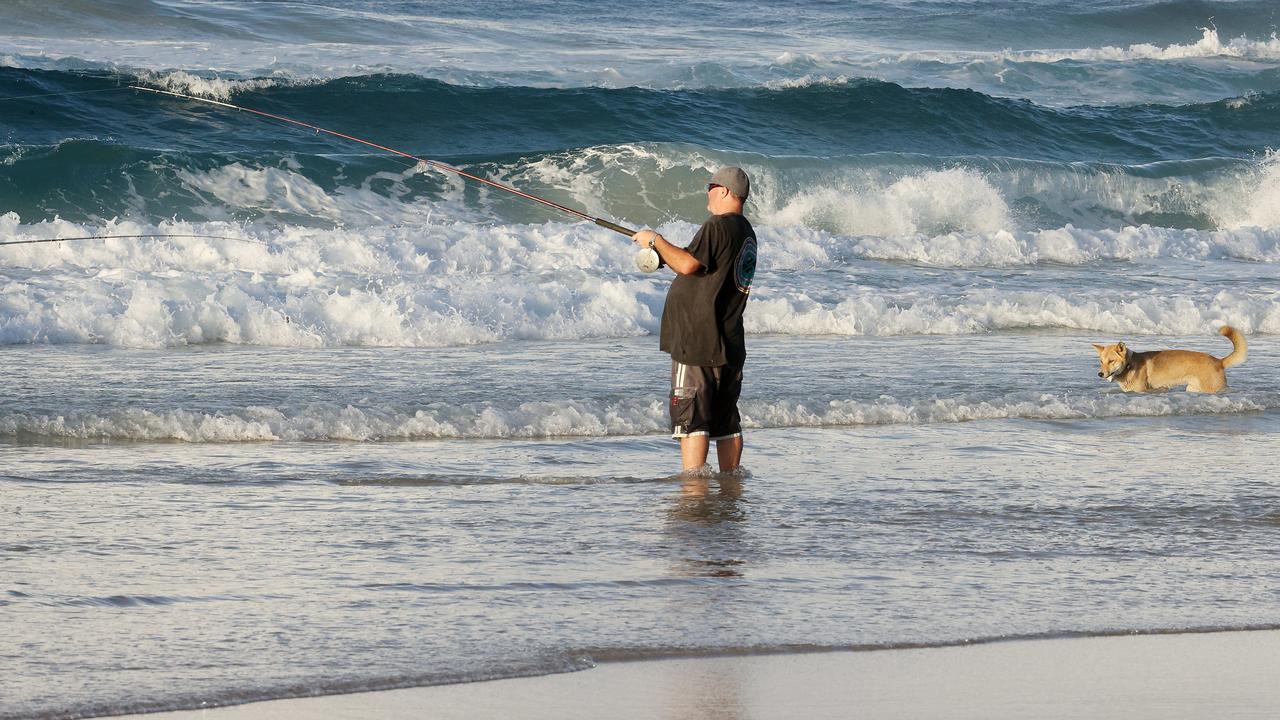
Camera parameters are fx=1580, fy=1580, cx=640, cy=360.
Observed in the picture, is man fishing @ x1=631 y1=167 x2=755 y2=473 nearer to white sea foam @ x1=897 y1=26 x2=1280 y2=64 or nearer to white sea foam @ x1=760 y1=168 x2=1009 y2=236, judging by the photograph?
white sea foam @ x1=760 y1=168 x2=1009 y2=236

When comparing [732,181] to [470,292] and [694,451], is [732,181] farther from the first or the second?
[470,292]

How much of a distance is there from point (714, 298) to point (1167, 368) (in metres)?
3.85

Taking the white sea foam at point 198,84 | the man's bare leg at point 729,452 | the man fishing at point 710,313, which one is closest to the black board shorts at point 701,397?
the man fishing at point 710,313

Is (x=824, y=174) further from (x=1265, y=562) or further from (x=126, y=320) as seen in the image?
(x=1265, y=562)

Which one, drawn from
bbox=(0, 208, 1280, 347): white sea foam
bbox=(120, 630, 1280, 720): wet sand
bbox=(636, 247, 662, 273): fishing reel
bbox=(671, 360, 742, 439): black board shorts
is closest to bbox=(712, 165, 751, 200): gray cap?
bbox=(636, 247, 662, 273): fishing reel

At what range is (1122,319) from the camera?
1119 centimetres

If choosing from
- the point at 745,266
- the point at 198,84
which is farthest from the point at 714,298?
the point at 198,84

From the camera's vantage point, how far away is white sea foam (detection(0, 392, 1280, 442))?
684 centimetres

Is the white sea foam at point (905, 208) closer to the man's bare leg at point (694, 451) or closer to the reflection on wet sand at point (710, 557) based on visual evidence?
the man's bare leg at point (694, 451)

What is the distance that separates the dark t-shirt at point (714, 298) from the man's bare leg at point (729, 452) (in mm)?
358

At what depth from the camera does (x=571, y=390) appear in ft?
26.5

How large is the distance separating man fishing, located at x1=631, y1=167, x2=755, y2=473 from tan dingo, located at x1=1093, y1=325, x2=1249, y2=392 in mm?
3375

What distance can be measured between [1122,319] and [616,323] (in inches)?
143

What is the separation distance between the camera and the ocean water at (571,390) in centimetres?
418
